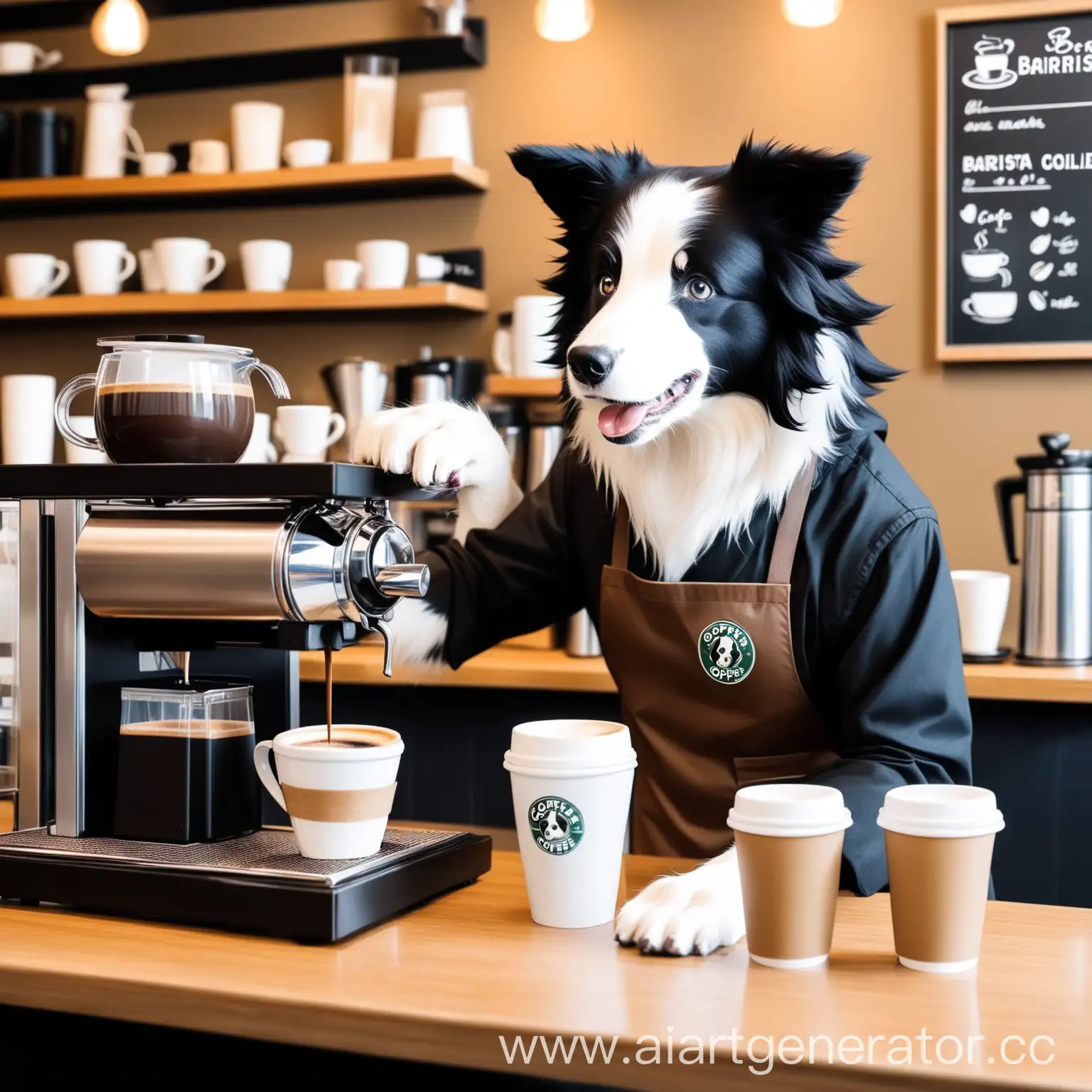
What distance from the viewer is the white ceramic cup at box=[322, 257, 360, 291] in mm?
2982

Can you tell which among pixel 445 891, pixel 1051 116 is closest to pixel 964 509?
pixel 1051 116

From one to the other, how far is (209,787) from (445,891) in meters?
0.21

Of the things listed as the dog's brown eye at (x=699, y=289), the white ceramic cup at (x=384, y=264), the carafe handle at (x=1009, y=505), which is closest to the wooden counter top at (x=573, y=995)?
the dog's brown eye at (x=699, y=289)

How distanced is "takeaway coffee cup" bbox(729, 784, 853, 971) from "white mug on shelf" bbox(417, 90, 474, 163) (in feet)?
7.73

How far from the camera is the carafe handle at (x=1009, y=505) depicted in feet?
7.97

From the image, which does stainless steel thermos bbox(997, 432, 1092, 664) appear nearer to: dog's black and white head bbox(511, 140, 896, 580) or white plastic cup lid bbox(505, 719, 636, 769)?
dog's black and white head bbox(511, 140, 896, 580)

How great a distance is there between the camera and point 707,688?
4.35 feet

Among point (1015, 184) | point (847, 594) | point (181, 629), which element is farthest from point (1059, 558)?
point (181, 629)

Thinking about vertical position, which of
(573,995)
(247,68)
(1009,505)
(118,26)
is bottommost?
(573,995)

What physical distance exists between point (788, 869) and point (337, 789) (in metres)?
0.33

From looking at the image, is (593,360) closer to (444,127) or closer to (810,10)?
(810,10)

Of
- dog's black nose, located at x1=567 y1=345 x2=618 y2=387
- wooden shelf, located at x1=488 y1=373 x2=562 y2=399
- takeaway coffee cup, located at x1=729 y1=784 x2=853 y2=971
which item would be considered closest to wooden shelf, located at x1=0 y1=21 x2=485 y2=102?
wooden shelf, located at x1=488 y1=373 x2=562 y2=399

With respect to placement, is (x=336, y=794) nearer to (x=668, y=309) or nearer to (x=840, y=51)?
(x=668, y=309)

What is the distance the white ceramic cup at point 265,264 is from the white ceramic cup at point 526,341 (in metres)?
0.57
